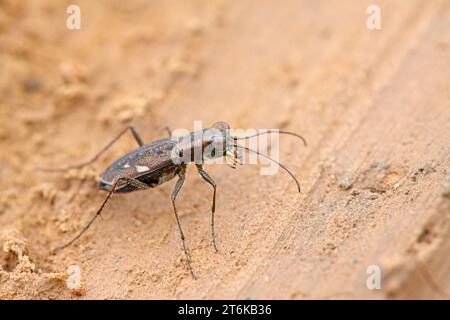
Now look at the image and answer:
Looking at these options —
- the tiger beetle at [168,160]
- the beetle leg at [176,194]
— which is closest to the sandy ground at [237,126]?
the beetle leg at [176,194]

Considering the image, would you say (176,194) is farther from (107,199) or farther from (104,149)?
(104,149)

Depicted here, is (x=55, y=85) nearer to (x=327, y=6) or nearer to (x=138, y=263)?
(x=138, y=263)

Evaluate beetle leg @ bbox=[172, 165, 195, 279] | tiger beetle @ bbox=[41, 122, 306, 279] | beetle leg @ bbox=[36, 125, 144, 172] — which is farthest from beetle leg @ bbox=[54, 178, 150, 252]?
beetle leg @ bbox=[36, 125, 144, 172]

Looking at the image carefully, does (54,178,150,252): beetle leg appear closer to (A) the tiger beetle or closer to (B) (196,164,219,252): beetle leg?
(A) the tiger beetle

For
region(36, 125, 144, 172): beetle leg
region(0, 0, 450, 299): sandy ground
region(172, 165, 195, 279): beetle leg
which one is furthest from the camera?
region(36, 125, 144, 172): beetle leg

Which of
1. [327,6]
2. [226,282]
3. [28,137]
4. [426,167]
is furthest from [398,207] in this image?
[28,137]

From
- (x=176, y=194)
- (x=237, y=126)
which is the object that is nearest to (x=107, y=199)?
(x=176, y=194)
